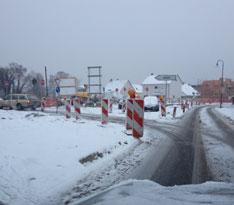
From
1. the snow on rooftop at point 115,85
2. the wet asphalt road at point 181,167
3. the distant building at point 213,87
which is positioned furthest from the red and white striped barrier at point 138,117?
the distant building at point 213,87

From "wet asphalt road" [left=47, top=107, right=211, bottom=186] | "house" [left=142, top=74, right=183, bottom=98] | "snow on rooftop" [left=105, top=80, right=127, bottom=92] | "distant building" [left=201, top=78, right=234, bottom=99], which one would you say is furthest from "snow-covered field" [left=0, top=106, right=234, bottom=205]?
"distant building" [left=201, top=78, right=234, bottom=99]

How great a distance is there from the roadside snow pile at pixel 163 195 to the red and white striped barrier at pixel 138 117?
347 centimetres

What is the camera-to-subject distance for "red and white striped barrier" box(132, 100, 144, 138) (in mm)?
6340

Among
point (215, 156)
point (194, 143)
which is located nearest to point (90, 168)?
point (215, 156)

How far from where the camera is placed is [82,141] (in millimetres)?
5180

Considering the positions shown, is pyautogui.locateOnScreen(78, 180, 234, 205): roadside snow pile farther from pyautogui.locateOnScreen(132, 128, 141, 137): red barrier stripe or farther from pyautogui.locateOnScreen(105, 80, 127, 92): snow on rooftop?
pyautogui.locateOnScreen(105, 80, 127, 92): snow on rooftop

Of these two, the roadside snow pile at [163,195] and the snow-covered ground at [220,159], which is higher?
the roadside snow pile at [163,195]

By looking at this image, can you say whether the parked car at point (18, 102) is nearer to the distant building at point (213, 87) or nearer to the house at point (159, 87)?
the house at point (159, 87)

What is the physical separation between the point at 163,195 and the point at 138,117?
3931 millimetres

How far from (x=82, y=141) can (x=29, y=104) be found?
44.3 ft

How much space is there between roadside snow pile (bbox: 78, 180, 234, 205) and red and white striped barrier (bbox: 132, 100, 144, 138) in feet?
11.4

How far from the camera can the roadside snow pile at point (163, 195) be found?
7.61ft

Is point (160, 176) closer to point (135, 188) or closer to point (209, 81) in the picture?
point (135, 188)

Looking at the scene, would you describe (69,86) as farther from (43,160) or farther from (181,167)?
(181,167)
